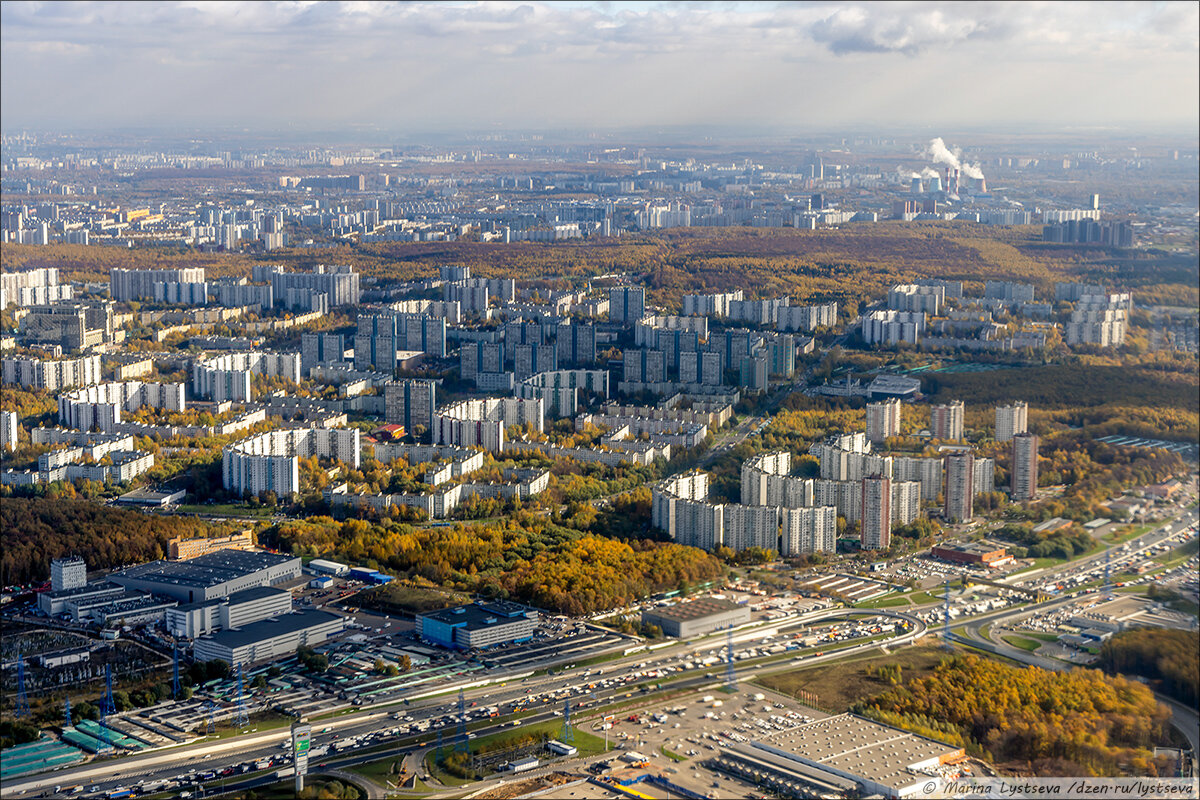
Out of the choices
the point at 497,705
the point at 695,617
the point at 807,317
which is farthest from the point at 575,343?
the point at 497,705

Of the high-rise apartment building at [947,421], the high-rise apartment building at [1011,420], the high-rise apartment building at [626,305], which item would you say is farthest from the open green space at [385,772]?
the high-rise apartment building at [626,305]

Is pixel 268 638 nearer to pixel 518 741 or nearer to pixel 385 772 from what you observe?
pixel 385 772

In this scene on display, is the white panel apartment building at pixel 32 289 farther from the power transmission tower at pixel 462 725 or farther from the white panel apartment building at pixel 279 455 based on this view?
the power transmission tower at pixel 462 725

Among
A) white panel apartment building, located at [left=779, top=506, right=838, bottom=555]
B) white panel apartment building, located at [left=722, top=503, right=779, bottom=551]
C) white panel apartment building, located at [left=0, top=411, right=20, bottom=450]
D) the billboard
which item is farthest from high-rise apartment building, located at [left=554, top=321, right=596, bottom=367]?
the billboard

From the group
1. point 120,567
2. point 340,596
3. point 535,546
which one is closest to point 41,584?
point 120,567

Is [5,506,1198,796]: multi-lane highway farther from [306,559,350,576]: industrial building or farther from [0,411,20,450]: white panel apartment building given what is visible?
[0,411,20,450]: white panel apartment building

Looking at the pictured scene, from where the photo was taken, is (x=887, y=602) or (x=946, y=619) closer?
(x=946, y=619)
